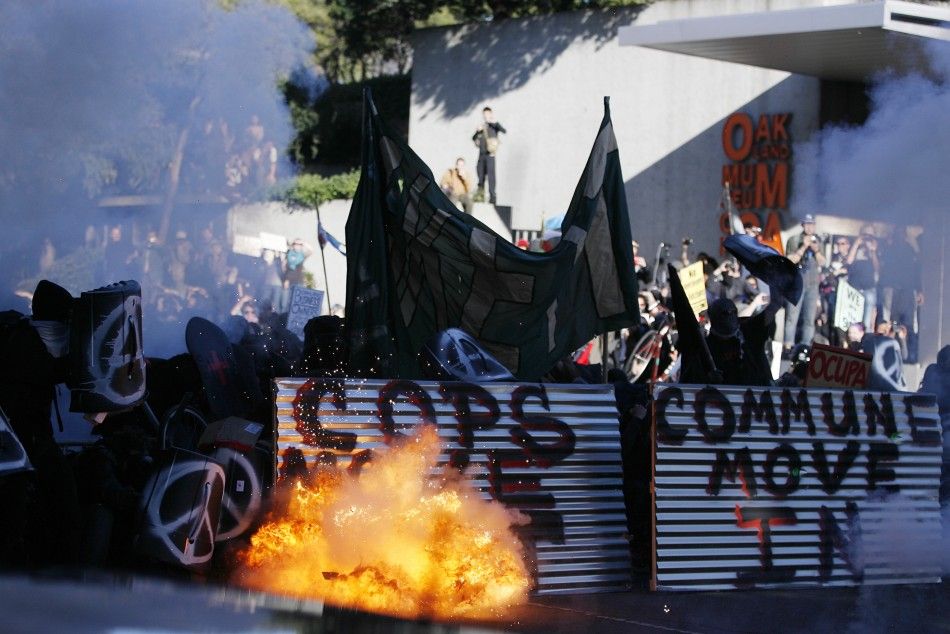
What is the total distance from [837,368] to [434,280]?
269cm

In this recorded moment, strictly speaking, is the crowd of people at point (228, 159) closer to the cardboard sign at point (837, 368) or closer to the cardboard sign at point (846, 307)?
the cardboard sign at point (837, 368)

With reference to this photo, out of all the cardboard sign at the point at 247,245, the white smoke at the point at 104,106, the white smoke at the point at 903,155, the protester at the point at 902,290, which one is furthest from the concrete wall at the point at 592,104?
the white smoke at the point at 104,106

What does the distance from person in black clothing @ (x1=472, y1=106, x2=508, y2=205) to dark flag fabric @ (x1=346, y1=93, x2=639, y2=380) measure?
14516mm

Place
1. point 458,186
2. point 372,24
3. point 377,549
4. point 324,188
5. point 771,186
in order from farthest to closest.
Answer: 1. point 372,24
2. point 324,188
3. point 458,186
4. point 771,186
5. point 377,549

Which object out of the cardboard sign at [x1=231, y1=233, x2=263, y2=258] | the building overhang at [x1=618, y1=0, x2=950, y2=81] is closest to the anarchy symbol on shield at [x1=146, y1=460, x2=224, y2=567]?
the cardboard sign at [x1=231, y1=233, x2=263, y2=258]

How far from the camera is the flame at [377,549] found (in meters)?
6.55

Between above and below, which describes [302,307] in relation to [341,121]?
below

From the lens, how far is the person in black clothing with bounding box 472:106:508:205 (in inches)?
924

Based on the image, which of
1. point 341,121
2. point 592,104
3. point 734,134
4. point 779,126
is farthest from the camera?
point 341,121

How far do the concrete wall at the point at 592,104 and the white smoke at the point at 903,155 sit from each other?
5.29 m

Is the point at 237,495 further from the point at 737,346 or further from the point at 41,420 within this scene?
the point at 737,346

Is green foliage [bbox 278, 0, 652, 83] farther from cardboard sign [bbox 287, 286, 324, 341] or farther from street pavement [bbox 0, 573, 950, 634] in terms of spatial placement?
street pavement [bbox 0, 573, 950, 634]

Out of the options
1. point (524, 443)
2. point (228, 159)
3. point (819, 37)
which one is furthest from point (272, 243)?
point (819, 37)

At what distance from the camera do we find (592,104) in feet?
79.4
